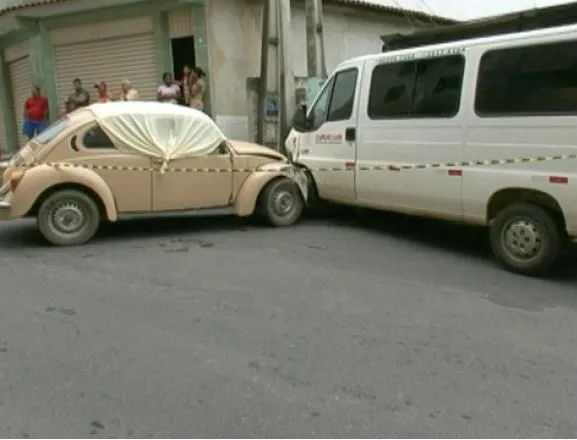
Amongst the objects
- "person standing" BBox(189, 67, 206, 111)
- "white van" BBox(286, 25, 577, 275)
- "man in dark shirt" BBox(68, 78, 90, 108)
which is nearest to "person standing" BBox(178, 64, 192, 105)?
"person standing" BBox(189, 67, 206, 111)

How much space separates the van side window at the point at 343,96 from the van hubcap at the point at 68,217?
10.9 ft

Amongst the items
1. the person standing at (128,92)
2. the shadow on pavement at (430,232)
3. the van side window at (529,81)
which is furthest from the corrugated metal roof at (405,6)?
the van side window at (529,81)

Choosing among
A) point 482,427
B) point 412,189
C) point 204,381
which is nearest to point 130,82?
point 412,189

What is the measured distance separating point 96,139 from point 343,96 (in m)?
3.09

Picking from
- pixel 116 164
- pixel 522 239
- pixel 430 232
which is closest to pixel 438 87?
pixel 522 239

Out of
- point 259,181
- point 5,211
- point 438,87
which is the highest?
point 438,87

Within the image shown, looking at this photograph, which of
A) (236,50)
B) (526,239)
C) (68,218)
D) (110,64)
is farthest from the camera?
(110,64)

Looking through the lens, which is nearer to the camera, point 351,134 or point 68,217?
point 68,217

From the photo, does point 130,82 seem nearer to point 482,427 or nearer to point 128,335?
point 128,335

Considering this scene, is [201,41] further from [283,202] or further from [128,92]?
[283,202]

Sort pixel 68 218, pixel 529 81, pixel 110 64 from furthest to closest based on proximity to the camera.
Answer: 1. pixel 110 64
2. pixel 68 218
3. pixel 529 81

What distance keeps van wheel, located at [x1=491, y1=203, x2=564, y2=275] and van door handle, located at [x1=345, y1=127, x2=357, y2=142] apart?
86.1 inches

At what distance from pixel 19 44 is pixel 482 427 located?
50.5 ft

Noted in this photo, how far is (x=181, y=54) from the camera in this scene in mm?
13172
